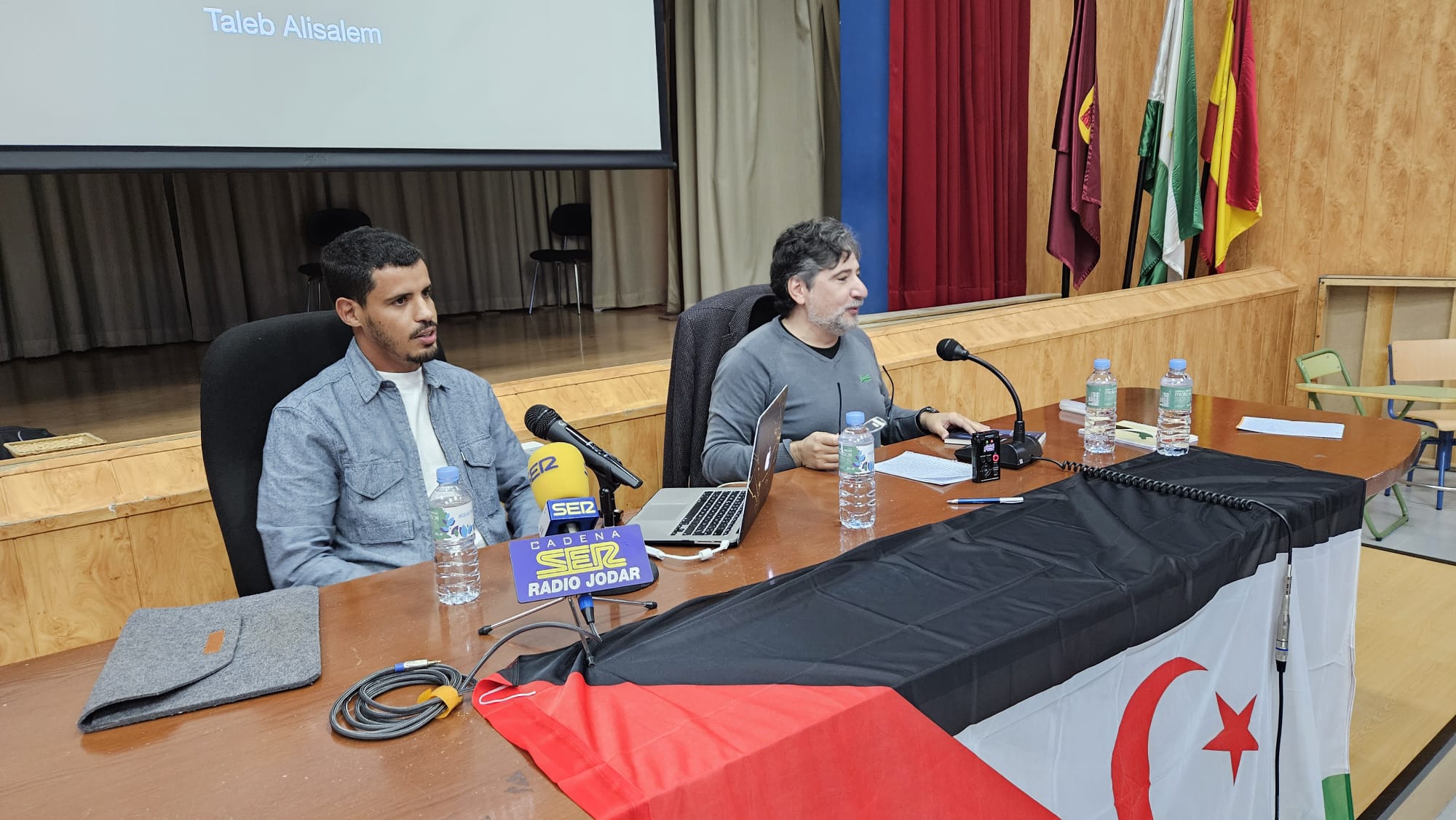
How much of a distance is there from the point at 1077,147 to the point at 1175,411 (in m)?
2.93

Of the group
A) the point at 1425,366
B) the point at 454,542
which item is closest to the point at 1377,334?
the point at 1425,366

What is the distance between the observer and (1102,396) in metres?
1.98

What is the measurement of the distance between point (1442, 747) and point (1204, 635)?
1094 mm

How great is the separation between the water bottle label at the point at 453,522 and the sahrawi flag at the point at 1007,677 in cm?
28

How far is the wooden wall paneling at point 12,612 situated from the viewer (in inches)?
73.3

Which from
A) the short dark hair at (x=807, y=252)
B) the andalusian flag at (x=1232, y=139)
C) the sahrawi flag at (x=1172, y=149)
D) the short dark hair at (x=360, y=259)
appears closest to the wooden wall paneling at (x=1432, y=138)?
the andalusian flag at (x=1232, y=139)

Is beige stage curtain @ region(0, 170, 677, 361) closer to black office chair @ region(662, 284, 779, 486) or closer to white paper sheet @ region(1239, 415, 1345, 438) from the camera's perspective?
black office chair @ region(662, 284, 779, 486)

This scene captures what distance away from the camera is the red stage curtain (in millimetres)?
4379

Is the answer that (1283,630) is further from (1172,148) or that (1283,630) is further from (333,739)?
(1172,148)

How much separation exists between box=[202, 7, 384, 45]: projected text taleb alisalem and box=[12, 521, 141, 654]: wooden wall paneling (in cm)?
148

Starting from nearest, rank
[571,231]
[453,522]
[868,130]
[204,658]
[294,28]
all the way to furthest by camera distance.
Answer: [204,658], [453,522], [294,28], [868,130], [571,231]

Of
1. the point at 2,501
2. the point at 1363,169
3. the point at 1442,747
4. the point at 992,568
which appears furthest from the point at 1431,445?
the point at 2,501

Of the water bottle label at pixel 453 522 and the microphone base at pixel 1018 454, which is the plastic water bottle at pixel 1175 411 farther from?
the water bottle label at pixel 453 522

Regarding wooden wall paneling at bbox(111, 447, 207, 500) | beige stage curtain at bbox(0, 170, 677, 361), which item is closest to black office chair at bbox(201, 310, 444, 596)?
wooden wall paneling at bbox(111, 447, 207, 500)
